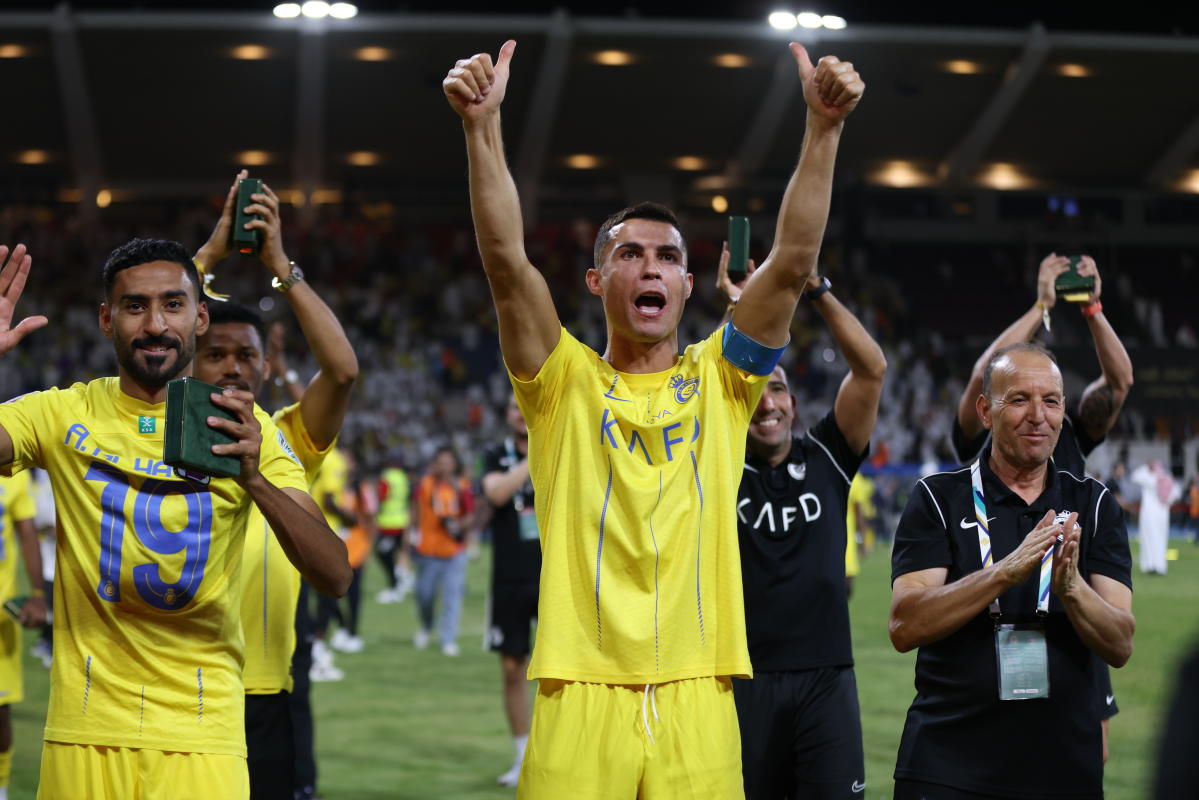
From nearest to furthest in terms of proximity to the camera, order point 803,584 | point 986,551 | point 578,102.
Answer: point 986,551
point 803,584
point 578,102

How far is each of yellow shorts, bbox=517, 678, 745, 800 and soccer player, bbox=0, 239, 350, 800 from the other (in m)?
0.69

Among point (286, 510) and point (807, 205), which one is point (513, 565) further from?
point (807, 205)

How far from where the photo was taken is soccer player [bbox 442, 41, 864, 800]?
10.5ft

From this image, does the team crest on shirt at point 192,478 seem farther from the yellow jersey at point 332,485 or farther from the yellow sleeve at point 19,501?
the yellow jersey at point 332,485

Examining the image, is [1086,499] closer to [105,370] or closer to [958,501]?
[958,501]

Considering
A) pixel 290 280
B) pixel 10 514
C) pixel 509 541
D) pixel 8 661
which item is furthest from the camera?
pixel 509 541

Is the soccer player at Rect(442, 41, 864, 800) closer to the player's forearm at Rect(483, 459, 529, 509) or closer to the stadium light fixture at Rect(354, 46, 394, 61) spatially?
the player's forearm at Rect(483, 459, 529, 509)

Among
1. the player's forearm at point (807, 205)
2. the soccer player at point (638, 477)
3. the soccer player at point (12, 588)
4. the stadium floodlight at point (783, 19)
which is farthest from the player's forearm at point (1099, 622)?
the stadium floodlight at point (783, 19)

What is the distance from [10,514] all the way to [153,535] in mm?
4444

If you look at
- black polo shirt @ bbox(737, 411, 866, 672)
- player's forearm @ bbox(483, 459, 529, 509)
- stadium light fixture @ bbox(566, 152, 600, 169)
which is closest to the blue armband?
black polo shirt @ bbox(737, 411, 866, 672)

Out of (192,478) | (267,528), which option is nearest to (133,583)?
(192,478)

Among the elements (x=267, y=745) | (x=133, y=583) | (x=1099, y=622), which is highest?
(x=133, y=583)

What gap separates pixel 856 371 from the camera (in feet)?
16.2

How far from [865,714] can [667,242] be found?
734 cm
